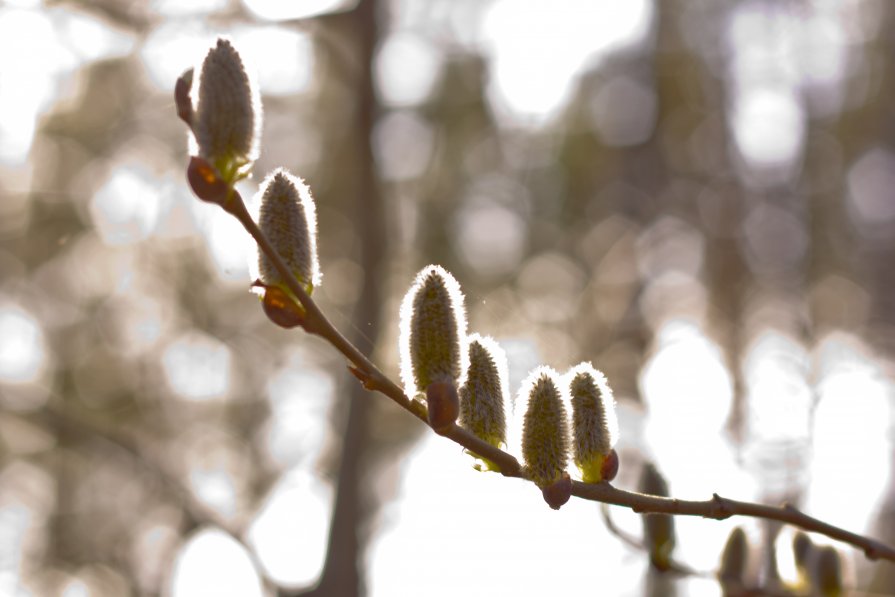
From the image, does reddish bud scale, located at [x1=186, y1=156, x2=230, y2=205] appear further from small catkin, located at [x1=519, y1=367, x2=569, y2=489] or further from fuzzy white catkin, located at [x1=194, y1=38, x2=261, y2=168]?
small catkin, located at [x1=519, y1=367, x2=569, y2=489]

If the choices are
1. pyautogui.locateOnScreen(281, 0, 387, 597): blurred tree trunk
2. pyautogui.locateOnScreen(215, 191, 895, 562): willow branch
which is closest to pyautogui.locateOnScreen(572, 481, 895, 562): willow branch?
pyautogui.locateOnScreen(215, 191, 895, 562): willow branch

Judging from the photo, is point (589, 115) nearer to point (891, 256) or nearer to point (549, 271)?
point (549, 271)

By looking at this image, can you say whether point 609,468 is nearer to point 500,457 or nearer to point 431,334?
point 500,457

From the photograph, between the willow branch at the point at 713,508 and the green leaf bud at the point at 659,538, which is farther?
the green leaf bud at the point at 659,538

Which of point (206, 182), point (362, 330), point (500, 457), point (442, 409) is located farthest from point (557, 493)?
point (362, 330)

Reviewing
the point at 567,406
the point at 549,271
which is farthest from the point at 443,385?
the point at 549,271

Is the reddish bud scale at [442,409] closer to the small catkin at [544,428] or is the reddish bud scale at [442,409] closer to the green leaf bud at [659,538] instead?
the small catkin at [544,428]

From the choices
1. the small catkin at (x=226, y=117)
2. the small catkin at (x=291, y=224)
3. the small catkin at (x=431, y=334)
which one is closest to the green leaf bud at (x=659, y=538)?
the small catkin at (x=431, y=334)
